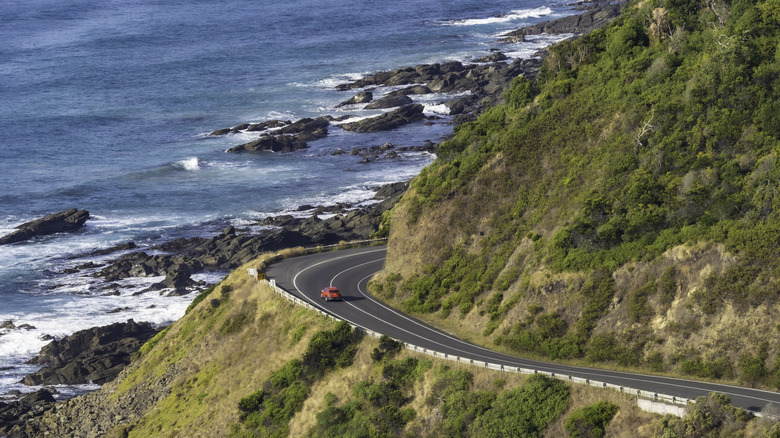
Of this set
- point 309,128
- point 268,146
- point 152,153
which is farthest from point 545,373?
point 152,153

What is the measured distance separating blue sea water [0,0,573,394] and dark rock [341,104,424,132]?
2132 millimetres

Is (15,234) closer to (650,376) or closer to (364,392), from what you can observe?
(364,392)

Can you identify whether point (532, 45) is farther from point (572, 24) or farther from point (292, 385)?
point (292, 385)

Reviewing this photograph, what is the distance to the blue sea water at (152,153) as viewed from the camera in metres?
95.1

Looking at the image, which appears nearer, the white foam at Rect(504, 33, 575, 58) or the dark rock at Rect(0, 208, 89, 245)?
the dark rock at Rect(0, 208, 89, 245)

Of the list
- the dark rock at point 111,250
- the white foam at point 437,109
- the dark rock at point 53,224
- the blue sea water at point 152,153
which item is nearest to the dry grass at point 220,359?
the blue sea water at point 152,153

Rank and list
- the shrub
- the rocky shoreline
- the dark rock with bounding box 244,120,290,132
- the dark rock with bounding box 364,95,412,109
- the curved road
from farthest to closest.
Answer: the dark rock with bounding box 364,95,412,109
the dark rock with bounding box 244,120,290,132
the rocky shoreline
the shrub
the curved road

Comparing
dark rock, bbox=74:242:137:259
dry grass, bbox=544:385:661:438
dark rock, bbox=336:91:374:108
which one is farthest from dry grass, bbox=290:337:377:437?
dark rock, bbox=336:91:374:108

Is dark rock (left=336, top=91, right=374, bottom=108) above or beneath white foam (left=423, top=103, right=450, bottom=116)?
above

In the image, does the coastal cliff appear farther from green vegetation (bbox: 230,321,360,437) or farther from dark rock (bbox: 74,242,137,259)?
dark rock (bbox: 74,242,137,259)

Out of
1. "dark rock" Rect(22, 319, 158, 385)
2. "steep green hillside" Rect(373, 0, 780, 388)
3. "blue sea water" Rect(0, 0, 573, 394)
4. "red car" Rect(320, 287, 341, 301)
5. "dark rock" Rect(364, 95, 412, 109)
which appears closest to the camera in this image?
→ "steep green hillside" Rect(373, 0, 780, 388)

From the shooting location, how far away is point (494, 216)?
195ft

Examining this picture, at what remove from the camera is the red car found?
61.1 m

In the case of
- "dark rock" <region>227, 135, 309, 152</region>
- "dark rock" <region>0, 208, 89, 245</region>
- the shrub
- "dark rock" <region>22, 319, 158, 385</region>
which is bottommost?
"dark rock" <region>22, 319, 158, 385</region>
